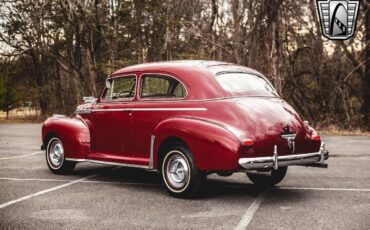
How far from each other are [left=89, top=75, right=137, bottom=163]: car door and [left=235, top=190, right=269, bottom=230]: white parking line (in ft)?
6.64

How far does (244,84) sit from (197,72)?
2.30ft

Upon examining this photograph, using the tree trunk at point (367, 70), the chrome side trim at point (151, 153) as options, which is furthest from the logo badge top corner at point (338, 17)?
the chrome side trim at point (151, 153)

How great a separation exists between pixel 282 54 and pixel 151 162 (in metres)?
14.3

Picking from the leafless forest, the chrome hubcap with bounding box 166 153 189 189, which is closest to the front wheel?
the chrome hubcap with bounding box 166 153 189 189

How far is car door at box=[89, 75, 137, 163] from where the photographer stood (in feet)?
26.1

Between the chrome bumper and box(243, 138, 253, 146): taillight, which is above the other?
box(243, 138, 253, 146): taillight

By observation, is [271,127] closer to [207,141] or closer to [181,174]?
[207,141]

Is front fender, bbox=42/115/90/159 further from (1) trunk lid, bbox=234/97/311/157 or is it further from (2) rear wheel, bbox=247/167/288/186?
(1) trunk lid, bbox=234/97/311/157

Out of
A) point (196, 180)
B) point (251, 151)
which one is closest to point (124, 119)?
point (196, 180)

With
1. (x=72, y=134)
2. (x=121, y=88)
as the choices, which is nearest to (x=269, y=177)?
(x=121, y=88)

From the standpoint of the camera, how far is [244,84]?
7469 millimetres

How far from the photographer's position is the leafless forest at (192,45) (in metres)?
20.0

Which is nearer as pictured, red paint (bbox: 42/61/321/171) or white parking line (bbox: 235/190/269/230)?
white parking line (bbox: 235/190/269/230)

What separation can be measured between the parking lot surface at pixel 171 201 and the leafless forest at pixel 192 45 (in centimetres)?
1045
